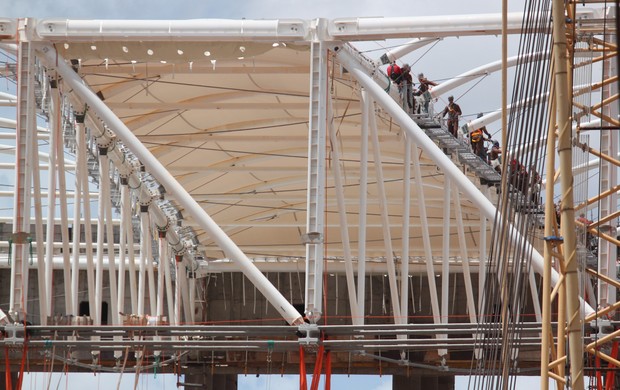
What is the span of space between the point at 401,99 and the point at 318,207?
746cm

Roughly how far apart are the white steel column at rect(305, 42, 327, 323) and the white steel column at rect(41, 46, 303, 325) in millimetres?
776

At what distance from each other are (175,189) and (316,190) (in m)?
4.21

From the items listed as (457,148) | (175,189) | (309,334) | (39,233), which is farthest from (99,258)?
(457,148)

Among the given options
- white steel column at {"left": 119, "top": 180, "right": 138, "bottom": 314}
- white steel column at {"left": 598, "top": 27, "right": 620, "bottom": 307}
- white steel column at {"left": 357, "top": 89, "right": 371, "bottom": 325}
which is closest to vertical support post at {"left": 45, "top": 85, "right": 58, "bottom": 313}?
white steel column at {"left": 119, "top": 180, "right": 138, "bottom": 314}

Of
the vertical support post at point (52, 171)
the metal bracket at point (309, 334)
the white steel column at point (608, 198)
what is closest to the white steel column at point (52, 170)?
the vertical support post at point (52, 171)

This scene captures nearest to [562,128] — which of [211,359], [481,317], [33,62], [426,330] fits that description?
[481,317]

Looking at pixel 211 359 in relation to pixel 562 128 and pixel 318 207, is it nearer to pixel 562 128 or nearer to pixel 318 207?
pixel 318 207

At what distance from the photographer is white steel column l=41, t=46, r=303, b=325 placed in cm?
3725

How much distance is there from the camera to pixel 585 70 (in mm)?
33281

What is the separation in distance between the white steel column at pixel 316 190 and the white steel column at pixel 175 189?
0.78m

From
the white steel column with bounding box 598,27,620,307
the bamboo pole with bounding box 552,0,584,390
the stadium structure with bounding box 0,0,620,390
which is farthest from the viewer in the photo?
the white steel column with bounding box 598,27,620,307

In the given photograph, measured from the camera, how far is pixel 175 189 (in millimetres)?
38062

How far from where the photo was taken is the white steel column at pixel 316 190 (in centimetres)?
3788

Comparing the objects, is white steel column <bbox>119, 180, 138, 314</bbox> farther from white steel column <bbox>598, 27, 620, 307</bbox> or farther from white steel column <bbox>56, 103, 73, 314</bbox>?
white steel column <bbox>598, 27, 620, 307</bbox>
